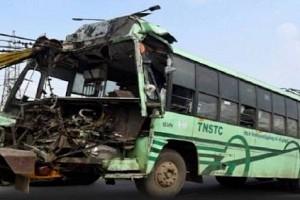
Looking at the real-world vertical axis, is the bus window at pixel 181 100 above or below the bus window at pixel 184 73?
below

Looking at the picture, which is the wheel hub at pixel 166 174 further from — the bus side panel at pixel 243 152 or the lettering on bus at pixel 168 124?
the bus side panel at pixel 243 152

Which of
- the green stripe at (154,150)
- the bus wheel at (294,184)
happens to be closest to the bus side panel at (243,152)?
the bus wheel at (294,184)

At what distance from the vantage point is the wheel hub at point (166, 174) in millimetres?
10273

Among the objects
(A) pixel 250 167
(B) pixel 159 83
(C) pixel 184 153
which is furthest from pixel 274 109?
(B) pixel 159 83

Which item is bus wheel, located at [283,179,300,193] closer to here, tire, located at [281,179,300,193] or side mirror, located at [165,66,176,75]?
tire, located at [281,179,300,193]

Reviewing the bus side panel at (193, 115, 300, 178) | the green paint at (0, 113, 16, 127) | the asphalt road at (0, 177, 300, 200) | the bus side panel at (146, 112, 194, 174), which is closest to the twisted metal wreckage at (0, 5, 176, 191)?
the green paint at (0, 113, 16, 127)

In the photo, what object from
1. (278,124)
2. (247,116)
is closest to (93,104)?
(247,116)

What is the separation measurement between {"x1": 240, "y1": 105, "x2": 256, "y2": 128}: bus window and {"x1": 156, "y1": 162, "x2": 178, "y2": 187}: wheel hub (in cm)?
272

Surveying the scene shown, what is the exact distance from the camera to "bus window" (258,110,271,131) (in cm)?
1359

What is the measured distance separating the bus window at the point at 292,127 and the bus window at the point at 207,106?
3993mm

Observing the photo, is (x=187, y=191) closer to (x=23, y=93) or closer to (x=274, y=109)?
(x=274, y=109)

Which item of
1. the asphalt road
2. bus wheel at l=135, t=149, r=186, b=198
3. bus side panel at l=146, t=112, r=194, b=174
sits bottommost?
the asphalt road

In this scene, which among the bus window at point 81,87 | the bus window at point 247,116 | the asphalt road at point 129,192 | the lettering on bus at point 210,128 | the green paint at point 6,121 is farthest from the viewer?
the bus window at point 247,116

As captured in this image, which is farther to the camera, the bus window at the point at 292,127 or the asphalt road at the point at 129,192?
the bus window at the point at 292,127
